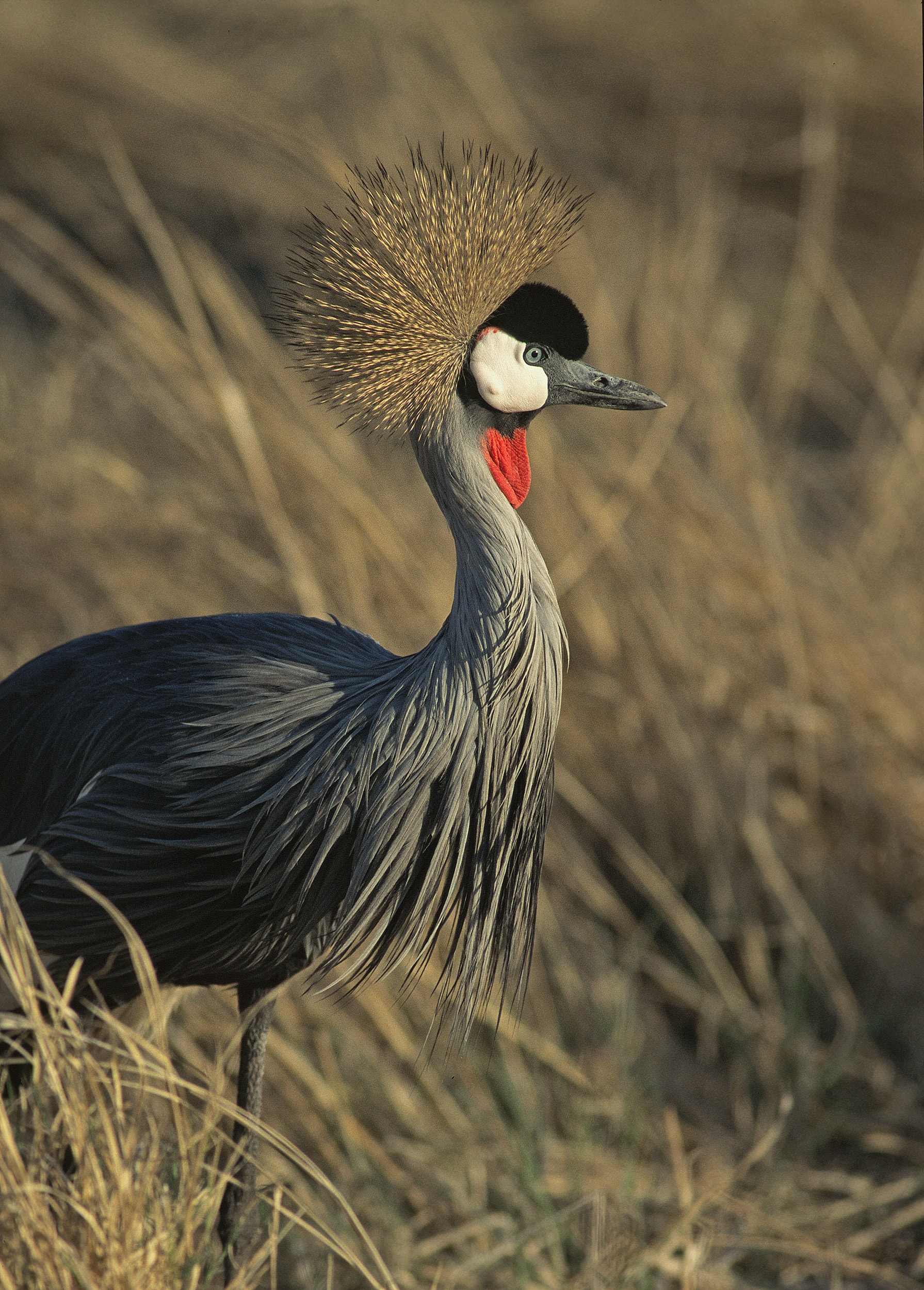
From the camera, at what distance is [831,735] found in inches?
106

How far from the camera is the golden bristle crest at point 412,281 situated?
1.48 m

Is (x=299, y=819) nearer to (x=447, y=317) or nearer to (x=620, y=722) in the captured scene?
(x=447, y=317)

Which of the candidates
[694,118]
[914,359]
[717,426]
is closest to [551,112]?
[694,118]

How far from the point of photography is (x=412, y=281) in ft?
4.99

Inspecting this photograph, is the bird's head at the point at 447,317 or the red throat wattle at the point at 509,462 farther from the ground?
the bird's head at the point at 447,317

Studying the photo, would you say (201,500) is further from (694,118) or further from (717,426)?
(694,118)

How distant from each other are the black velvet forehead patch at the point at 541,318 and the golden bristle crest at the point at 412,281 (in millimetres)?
20

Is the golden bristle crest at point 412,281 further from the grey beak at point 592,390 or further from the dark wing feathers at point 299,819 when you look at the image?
the dark wing feathers at point 299,819

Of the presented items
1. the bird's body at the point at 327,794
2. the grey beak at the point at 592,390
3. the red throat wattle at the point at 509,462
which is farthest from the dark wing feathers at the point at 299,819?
the grey beak at the point at 592,390

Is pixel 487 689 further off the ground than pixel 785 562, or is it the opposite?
pixel 785 562

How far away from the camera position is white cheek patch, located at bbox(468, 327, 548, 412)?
1.46 metres

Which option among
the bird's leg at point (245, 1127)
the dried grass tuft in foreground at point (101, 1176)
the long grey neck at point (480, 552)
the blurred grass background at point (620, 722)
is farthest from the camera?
the blurred grass background at point (620, 722)

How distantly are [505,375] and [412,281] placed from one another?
0.16 m

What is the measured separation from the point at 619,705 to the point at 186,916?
1.37m
